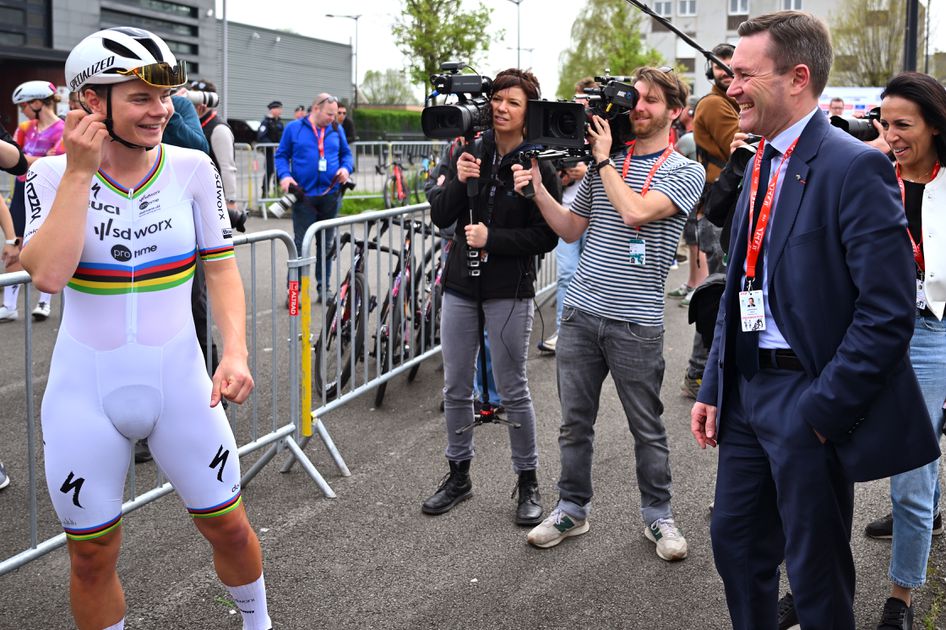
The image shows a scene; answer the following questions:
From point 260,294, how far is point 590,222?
20.7 ft

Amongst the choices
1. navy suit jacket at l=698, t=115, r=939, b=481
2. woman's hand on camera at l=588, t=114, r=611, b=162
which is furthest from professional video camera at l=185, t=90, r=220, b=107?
navy suit jacket at l=698, t=115, r=939, b=481

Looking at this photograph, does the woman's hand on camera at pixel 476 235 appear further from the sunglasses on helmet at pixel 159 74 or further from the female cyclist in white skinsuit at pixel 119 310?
the sunglasses on helmet at pixel 159 74

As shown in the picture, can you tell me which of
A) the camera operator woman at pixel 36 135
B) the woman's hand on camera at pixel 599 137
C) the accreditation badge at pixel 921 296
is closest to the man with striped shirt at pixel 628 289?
the woman's hand on camera at pixel 599 137

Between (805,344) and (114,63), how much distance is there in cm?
210

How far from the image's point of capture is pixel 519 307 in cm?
480

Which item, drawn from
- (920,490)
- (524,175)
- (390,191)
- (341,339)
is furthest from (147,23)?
(920,490)

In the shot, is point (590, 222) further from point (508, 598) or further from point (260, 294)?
point (260, 294)

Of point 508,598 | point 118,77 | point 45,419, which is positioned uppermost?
point 118,77

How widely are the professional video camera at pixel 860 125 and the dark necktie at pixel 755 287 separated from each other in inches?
29.5

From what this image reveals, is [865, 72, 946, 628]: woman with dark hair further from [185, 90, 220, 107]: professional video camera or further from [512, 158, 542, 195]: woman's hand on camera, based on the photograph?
[185, 90, 220, 107]: professional video camera

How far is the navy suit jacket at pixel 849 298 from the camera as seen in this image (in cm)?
252

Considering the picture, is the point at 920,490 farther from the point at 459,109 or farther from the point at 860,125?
the point at 459,109

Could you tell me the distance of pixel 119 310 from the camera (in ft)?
9.61

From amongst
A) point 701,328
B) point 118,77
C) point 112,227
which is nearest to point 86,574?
point 112,227
